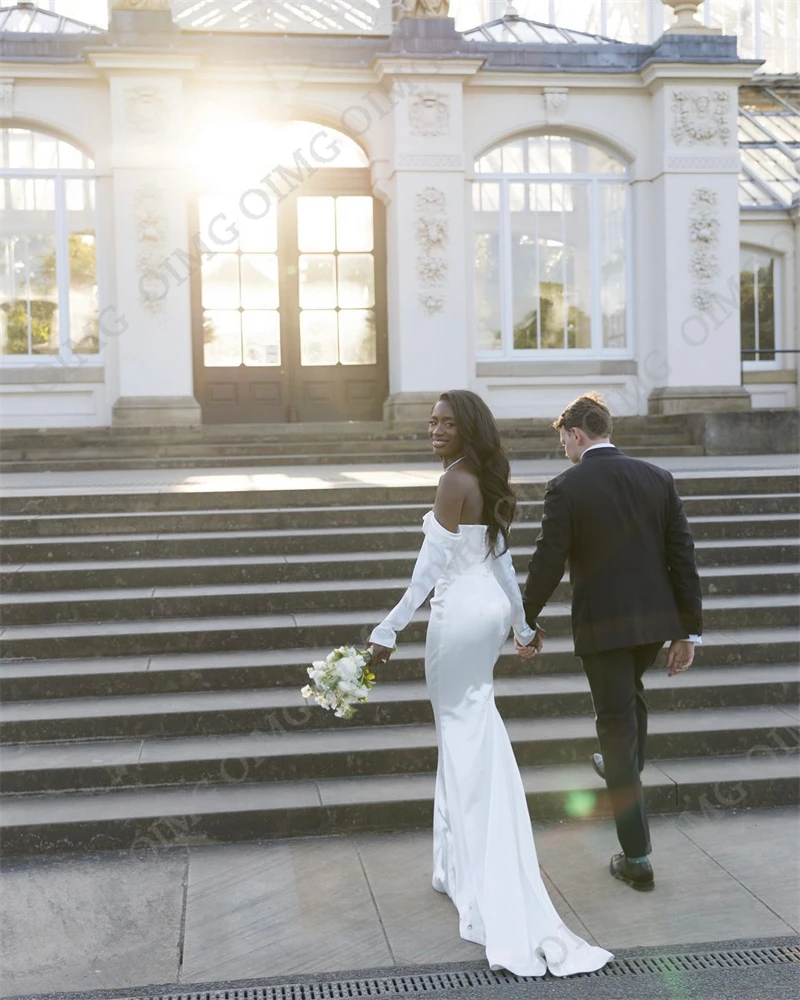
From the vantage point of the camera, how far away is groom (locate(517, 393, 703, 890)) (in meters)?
4.76

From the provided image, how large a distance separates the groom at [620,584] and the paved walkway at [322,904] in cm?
34

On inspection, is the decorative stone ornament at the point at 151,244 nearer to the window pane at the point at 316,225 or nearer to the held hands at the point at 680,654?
the window pane at the point at 316,225

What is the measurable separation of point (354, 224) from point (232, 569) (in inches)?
329

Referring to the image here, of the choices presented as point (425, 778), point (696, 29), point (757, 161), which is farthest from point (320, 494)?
point (757, 161)

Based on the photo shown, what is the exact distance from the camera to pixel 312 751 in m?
6.05

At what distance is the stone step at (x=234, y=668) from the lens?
21.7 ft

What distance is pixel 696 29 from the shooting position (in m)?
14.9

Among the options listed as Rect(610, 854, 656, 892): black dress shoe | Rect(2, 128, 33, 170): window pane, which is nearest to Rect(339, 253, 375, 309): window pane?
Rect(2, 128, 33, 170): window pane

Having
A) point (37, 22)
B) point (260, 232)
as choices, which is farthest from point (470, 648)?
point (37, 22)

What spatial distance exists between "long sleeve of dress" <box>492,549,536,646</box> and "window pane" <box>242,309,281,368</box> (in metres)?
10.7

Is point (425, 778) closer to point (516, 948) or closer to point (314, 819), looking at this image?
point (314, 819)

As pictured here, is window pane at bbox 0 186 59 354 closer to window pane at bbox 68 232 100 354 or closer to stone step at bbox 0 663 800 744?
window pane at bbox 68 232 100 354

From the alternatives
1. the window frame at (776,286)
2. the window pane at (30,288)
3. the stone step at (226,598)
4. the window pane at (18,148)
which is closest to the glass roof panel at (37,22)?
the window pane at (18,148)

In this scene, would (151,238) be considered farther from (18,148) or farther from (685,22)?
(685,22)
